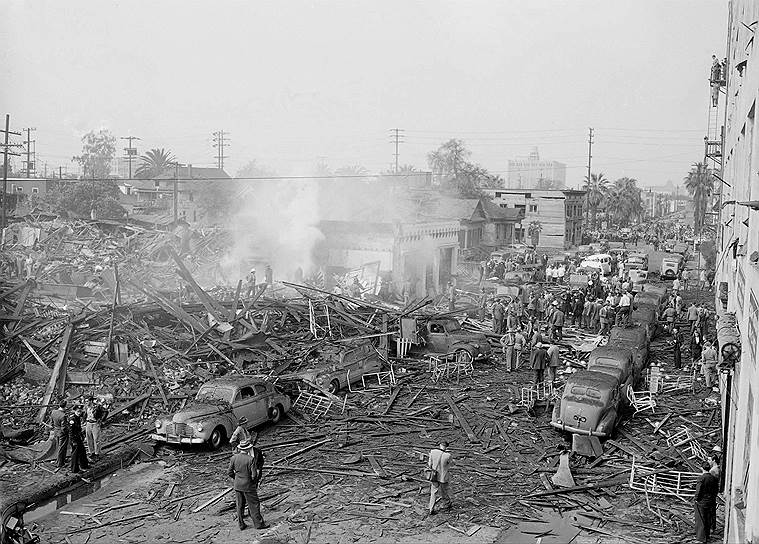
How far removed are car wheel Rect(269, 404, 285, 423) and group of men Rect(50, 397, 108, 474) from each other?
393 centimetres

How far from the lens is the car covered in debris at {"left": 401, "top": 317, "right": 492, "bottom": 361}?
2586 cm

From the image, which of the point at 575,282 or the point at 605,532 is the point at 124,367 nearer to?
the point at 605,532

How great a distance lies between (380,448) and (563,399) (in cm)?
439

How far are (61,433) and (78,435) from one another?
788 millimetres

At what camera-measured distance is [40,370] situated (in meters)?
20.5

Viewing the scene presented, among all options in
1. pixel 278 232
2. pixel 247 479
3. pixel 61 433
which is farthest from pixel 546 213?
pixel 247 479

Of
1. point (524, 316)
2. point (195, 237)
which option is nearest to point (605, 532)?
point (524, 316)

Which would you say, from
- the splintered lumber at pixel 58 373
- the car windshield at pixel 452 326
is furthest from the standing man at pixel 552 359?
the splintered lumber at pixel 58 373

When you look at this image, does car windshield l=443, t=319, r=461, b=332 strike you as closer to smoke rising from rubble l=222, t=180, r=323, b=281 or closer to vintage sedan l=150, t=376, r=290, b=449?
vintage sedan l=150, t=376, r=290, b=449

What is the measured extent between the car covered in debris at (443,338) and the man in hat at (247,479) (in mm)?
13460

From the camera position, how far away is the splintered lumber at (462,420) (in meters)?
18.0

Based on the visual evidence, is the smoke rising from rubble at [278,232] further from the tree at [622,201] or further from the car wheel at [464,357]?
the tree at [622,201]

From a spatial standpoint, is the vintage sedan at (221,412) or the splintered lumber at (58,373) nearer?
the vintage sedan at (221,412)

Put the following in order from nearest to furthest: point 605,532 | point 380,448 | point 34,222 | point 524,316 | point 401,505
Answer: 1. point 605,532
2. point 401,505
3. point 380,448
4. point 524,316
5. point 34,222
